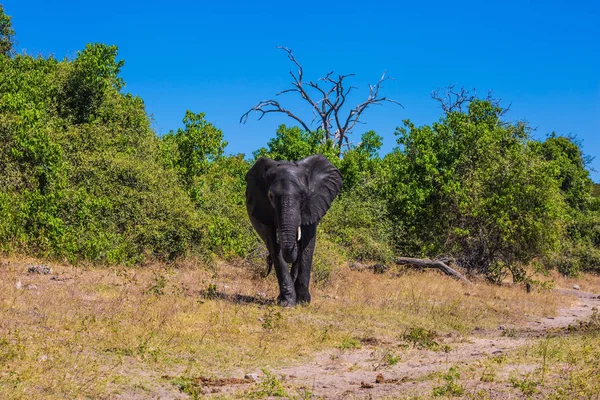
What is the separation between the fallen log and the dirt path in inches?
333

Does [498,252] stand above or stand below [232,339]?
above

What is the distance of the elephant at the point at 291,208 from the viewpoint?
37.0 feet

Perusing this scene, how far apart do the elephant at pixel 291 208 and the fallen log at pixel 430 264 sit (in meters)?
8.50

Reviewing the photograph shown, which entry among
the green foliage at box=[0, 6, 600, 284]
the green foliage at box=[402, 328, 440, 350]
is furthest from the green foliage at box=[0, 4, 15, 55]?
the green foliage at box=[402, 328, 440, 350]

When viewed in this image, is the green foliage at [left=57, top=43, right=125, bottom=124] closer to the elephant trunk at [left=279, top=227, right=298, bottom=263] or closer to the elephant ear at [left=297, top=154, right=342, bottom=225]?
the elephant ear at [left=297, top=154, right=342, bottom=225]

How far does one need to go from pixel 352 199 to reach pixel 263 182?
455 inches

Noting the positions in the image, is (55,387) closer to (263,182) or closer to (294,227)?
(294,227)

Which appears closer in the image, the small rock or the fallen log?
the small rock

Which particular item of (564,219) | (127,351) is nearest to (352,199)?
(564,219)

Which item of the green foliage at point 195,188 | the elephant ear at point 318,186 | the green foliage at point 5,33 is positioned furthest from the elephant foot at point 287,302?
the green foliage at point 5,33

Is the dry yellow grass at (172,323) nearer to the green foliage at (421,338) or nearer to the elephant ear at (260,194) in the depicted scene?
the green foliage at (421,338)

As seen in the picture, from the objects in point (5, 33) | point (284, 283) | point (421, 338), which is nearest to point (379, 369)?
point (421, 338)

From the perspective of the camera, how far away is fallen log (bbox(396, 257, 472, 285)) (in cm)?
2036

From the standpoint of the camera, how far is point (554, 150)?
1502 inches
